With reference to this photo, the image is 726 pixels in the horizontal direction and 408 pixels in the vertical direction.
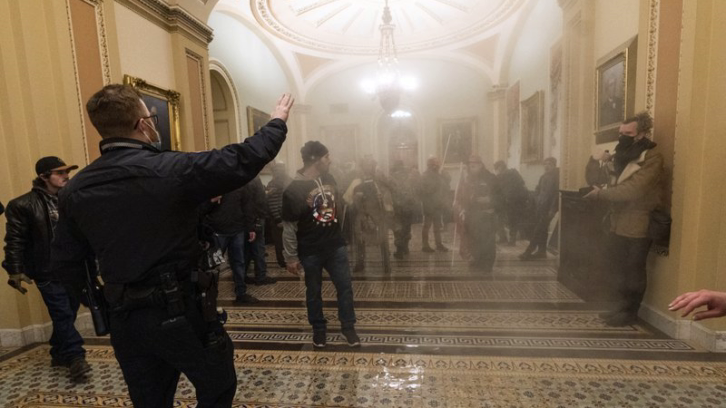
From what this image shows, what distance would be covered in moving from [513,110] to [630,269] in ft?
9.51

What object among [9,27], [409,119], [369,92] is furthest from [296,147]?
[9,27]

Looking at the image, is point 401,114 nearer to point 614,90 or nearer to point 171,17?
point 614,90

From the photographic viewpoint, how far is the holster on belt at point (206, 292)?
111cm

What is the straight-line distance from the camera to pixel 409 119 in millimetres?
4473

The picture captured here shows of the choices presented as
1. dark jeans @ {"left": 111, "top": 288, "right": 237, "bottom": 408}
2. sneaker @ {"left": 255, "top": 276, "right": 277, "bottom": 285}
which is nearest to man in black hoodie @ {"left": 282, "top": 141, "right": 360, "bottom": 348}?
dark jeans @ {"left": 111, "top": 288, "right": 237, "bottom": 408}

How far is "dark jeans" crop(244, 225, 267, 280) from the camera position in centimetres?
369

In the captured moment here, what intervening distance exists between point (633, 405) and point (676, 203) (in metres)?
1.34

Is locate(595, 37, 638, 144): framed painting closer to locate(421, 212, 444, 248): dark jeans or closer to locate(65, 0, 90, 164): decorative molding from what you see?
locate(421, 212, 444, 248): dark jeans

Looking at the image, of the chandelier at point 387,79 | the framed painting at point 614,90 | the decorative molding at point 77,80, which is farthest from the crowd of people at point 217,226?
the chandelier at point 387,79

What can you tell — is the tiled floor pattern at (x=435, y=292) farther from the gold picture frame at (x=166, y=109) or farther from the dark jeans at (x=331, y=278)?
the gold picture frame at (x=166, y=109)

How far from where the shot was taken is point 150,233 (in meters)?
1.01

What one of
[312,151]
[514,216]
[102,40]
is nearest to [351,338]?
[312,151]

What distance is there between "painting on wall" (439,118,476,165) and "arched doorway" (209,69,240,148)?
243 centimetres

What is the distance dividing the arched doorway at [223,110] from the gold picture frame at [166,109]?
1.84ft
